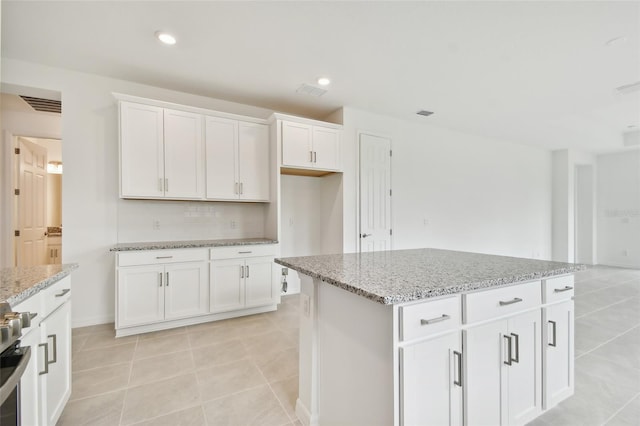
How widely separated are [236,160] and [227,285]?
4.90 feet

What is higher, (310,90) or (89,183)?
(310,90)

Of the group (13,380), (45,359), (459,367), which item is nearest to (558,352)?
(459,367)

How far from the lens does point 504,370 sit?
1.46 meters

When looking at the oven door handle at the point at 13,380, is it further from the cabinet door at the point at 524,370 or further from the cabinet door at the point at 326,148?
the cabinet door at the point at 326,148

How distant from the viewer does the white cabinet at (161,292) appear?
9.35 ft

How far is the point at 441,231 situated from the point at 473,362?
401cm

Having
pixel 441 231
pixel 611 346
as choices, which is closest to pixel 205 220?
pixel 441 231

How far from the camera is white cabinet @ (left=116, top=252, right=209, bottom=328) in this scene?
2.85 meters

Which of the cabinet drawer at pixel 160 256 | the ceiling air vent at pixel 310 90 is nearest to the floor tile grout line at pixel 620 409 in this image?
the cabinet drawer at pixel 160 256

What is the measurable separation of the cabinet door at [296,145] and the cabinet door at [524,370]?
2.82 metres

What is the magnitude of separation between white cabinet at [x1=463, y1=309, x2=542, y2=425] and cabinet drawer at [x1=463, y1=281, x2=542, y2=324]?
4 cm

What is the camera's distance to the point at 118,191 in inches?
126

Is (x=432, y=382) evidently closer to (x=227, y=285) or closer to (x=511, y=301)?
(x=511, y=301)

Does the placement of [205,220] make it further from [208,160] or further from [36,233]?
[36,233]
